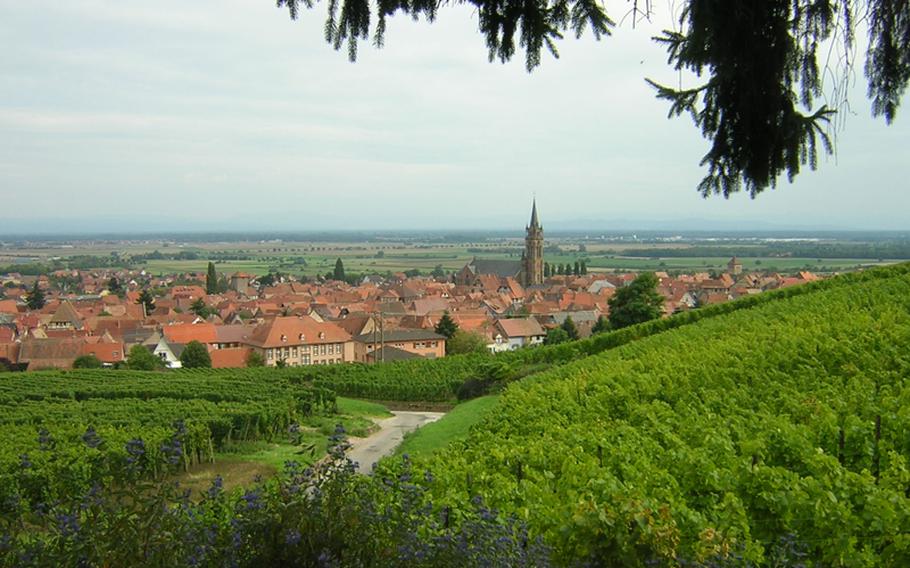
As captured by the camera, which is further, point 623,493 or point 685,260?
point 685,260

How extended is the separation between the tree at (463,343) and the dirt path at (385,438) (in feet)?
79.2

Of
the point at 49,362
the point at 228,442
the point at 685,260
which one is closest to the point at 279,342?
the point at 49,362

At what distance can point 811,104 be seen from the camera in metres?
3.77

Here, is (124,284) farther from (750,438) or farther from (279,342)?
(750,438)

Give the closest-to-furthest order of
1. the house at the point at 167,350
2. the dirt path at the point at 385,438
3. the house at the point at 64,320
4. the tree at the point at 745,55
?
the tree at the point at 745,55 → the dirt path at the point at 385,438 → the house at the point at 167,350 → the house at the point at 64,320

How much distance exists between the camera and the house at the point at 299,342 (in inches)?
2149

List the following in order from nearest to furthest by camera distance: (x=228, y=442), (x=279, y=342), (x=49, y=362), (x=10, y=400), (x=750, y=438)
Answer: (x=750, y=438) → (x=228, y=442) → (x=10, y=400) → (x=49, y=362) → (x=279, y=342)

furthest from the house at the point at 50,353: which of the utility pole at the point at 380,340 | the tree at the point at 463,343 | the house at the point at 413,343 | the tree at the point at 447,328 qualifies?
the tree at the point at 447,328

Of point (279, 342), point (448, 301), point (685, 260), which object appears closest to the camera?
point (279, 342)

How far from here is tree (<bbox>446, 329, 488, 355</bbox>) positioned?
54188mm

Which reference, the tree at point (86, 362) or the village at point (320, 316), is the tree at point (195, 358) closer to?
the village at point (320, 316)

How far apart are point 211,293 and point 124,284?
127 feet

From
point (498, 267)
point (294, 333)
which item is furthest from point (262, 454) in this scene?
point (498, 267)

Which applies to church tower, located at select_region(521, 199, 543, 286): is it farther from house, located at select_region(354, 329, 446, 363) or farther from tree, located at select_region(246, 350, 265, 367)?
tree, located at select_region(246, 350, 265, 367)
